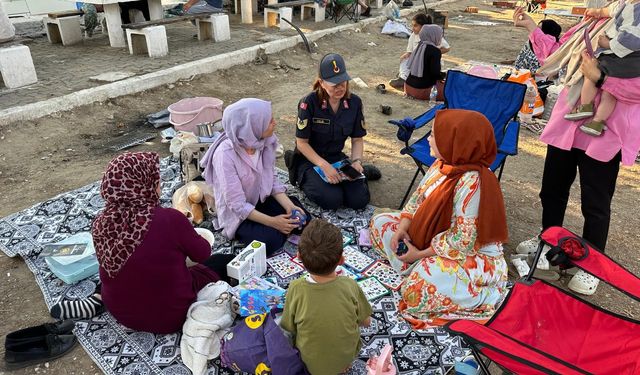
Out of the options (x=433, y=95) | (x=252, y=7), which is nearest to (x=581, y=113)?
(x=433, y=95)

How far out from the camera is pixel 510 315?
209 cm

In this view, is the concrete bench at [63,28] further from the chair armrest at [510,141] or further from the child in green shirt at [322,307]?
the child in green shirt at [322,307]

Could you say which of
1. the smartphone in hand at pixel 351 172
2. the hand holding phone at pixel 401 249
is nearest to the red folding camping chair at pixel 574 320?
the hand holding phone at pixel 401 249

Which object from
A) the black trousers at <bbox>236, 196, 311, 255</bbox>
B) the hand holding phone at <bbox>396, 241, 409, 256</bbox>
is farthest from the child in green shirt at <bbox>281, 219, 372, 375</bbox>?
the black trousers at <bbox>236, 196, 311, 255</bbox>

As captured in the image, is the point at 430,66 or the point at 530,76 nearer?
the point at 530,76

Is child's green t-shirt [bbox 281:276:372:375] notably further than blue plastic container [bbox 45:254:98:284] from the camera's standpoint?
No

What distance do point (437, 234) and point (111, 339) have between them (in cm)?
193

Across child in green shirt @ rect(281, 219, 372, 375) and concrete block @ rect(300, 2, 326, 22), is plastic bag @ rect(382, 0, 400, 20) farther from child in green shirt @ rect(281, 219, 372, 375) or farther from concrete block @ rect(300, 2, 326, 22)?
child in green shirt @ rect(281, 219, 372, 375)

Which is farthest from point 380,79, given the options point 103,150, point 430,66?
point 103,150

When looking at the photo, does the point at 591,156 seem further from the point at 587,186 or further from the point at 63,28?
the point at 63,28

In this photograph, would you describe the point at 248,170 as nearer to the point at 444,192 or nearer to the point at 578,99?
the point at 444,192

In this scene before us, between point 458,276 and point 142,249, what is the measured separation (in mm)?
1684

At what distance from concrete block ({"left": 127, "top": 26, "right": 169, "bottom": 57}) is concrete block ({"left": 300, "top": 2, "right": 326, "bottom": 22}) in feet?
15.0

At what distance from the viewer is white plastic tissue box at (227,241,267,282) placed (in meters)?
2.81
